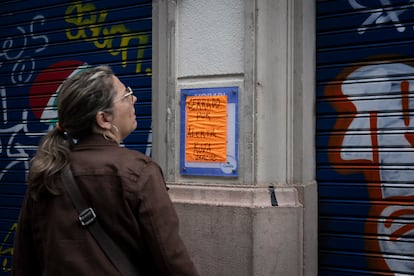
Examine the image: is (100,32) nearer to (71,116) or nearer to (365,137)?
(365,137)

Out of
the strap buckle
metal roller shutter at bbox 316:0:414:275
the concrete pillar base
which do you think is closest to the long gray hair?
the strap buckle

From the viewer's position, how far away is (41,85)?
22.0ft

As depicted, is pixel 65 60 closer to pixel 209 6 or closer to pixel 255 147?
pixel 209 6

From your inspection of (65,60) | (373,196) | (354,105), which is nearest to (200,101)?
(354,105)

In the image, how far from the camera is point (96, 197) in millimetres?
2121

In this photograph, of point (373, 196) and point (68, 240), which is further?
point (373, 196)

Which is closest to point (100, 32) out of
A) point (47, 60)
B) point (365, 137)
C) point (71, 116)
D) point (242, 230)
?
point (47, 60)

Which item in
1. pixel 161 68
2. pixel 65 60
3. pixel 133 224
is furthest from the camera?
pixel 65 60

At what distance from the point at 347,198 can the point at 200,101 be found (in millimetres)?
1446

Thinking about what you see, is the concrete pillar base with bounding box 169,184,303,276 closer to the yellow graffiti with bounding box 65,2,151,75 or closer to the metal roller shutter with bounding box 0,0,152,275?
the metal roller shutter with bounding box 0,0,152,275

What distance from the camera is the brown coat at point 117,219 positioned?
207 centimetres

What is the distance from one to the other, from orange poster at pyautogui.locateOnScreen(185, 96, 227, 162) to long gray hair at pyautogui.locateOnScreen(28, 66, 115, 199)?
7.84 feet

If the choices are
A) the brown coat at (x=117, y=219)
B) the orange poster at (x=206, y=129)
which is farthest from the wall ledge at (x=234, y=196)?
the brown coat at (x=117, y=219)

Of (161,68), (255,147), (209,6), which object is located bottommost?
(255,147)
